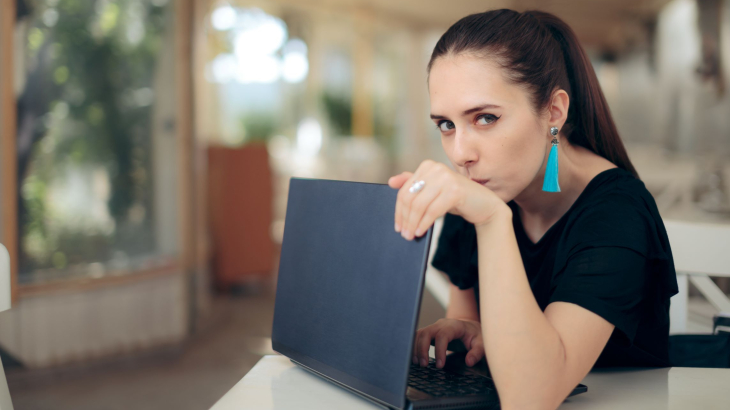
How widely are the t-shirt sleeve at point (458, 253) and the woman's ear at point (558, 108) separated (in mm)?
244

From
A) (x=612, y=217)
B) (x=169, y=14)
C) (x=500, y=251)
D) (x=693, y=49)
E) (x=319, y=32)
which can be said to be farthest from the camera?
(x=319, y=32)

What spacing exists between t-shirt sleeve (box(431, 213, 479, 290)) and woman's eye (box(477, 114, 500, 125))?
0.95ft

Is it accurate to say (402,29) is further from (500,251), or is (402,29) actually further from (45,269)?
(500,251)

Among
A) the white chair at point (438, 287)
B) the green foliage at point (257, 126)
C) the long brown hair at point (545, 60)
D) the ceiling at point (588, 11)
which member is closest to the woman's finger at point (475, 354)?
the long brown hair at point (545, 60)

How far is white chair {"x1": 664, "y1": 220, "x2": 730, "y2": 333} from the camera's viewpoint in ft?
3.23

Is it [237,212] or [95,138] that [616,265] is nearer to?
[95,138]

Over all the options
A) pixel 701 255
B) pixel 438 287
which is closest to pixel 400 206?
pixel 701 255

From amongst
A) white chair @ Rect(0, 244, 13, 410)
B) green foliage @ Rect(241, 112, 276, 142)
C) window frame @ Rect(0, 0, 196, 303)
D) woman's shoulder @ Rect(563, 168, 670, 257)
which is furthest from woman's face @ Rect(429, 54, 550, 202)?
green foliage @ Rect(241, 112, 276, 142)

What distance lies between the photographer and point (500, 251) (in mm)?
627

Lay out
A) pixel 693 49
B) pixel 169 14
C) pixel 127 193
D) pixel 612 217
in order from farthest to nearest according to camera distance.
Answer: pixel 693 49, pixel 169 14, pixel 127 193, pixel 612 217

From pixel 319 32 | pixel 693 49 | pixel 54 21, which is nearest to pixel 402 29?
pixel 319 32

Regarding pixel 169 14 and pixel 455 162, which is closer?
pixel 455 162

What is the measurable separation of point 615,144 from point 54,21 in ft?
7.87

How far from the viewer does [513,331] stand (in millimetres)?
612
